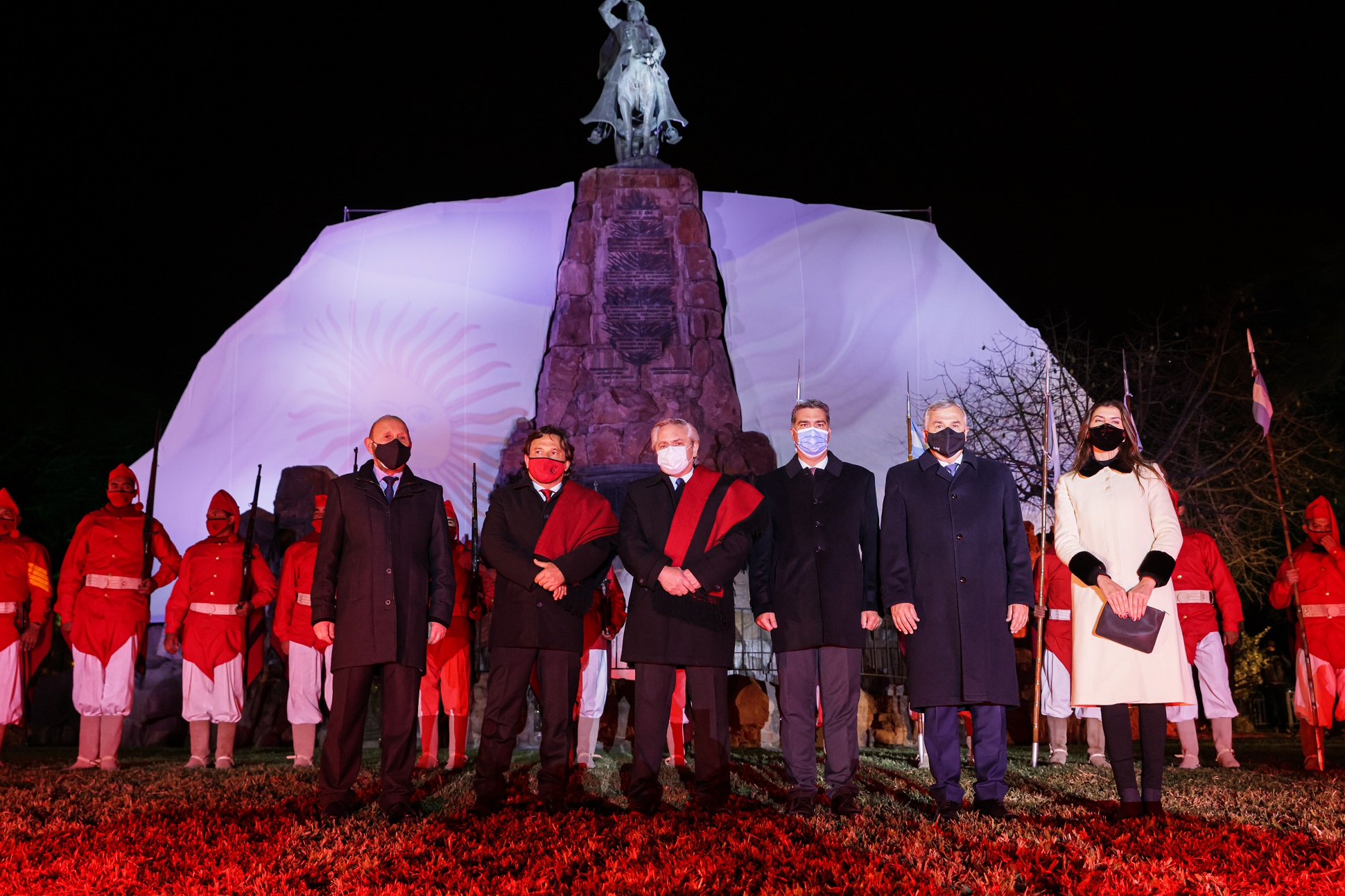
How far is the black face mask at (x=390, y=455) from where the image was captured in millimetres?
5078

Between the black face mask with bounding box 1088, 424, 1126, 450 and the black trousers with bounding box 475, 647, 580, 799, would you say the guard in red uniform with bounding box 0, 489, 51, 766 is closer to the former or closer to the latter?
the black trousers with bounding box 475, 647, 580, 799

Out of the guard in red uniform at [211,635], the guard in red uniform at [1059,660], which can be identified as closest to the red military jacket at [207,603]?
the guard in red uniform at [211,635]

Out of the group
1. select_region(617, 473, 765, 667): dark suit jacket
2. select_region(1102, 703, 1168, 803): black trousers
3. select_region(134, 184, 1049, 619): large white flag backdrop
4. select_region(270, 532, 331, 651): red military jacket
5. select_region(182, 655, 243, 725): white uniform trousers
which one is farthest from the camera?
select_region(134, 184, 1049, 619): large white flag backdrop

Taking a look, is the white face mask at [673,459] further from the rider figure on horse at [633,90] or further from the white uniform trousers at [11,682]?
the rider figure on horse at [633,90]

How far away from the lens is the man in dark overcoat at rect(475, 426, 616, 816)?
4961 millimetres

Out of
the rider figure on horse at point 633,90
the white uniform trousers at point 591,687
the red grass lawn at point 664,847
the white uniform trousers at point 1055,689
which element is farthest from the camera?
the rider figure on horse at point 633,90

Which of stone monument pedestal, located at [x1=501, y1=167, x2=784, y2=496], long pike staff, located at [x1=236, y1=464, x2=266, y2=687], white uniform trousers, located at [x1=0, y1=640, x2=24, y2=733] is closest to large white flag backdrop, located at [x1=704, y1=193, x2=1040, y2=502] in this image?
stone monument pedestal, located at [x1=501, y1=167, x2=784, y2=496]

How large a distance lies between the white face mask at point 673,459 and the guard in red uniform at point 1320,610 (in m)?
4.80

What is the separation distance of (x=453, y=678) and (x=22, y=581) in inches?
125

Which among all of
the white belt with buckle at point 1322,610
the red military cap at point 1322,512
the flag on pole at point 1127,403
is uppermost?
the flag on pole at point 1127,403

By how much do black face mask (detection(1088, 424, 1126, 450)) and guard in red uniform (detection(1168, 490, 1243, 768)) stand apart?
3.09 meters

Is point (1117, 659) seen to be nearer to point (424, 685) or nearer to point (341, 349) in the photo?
point (424, 685)

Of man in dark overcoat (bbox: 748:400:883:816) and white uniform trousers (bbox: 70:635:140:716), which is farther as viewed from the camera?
white uniform trousers (bbox: 70:635:140:716)

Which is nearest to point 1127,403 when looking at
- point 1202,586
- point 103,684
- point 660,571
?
point 1202,586
